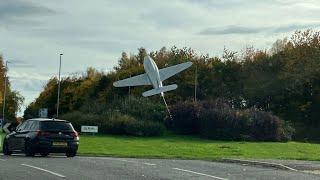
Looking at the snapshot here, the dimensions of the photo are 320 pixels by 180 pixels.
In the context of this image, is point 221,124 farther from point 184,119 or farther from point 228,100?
point 228,100

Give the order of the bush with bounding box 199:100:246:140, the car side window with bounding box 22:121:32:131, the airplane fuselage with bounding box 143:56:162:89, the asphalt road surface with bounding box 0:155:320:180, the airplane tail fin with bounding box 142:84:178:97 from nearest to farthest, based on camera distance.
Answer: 1. the asphalt road surface with bounding box 0:155:320:180
2. the car side window with bounding box 22:121:32:131
3. the bush with bounding box 199:100:246:140
4. the airplane tail fin with bounding box 142:84:178:97
5. the airplane fuselage with bounding box 143:56:162:89

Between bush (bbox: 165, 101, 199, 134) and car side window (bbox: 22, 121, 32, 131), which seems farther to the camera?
bush (bbox: 165, 101, 199, 134)

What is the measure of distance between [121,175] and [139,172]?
125 centimetres

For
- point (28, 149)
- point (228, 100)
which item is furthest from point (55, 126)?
point (228, 100)

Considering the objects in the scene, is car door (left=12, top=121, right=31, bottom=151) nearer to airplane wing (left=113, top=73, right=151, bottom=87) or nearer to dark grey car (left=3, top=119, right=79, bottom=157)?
dark grey car (left=3, top=119, right=79, bottom=157)

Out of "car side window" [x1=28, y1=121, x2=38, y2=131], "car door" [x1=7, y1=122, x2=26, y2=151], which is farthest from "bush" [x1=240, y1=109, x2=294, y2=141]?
"car side window" [x1=28, y1=121, x2=38, y2=131]

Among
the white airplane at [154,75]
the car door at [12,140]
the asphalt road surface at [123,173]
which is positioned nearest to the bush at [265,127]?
the white airplane at [154,75]

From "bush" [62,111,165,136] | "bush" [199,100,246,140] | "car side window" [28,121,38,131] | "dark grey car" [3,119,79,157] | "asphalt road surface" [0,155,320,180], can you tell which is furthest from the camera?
"bush" [62,111,165,136]

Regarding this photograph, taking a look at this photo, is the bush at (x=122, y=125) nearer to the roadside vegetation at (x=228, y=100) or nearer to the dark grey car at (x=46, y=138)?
the roadside vegetation at (x=228, y=100)

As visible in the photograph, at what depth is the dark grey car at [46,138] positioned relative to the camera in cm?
2484

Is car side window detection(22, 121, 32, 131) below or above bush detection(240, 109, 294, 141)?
below

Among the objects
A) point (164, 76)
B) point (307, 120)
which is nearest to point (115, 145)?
point (164, 76)

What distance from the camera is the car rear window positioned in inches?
992

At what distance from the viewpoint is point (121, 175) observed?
16.4 m
